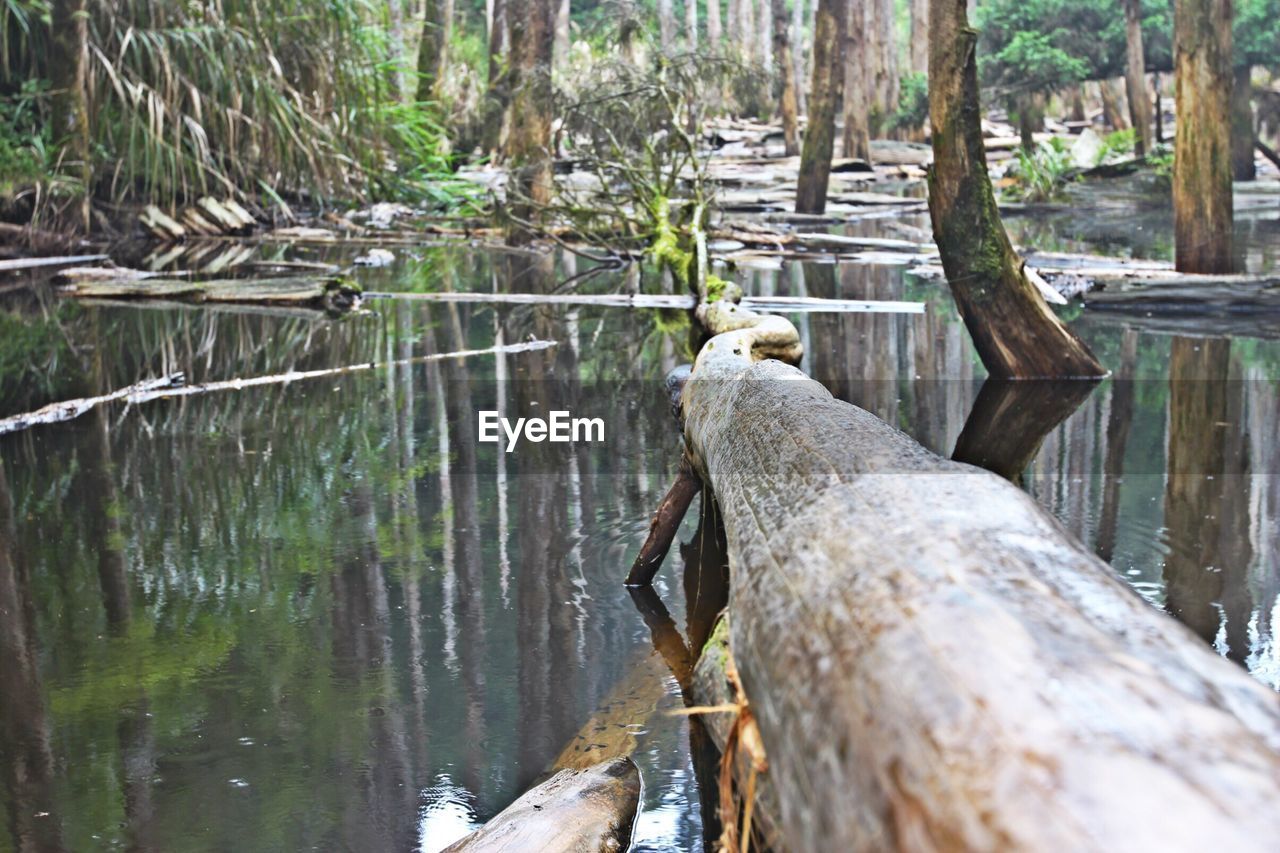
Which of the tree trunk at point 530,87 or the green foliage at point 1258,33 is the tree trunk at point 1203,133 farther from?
the green foliage at point 1258,33

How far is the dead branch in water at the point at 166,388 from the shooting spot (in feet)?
21.4

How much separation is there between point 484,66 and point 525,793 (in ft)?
99.6

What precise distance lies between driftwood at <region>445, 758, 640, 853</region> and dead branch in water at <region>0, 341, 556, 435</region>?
4551mm

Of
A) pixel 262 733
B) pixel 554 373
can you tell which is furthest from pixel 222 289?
pixel 262 733

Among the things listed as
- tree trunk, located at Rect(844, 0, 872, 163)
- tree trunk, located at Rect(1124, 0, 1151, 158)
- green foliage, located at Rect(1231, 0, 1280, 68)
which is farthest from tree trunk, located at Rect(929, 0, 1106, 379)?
green foliage, located at Rect(1231, 0, 1280, 68)

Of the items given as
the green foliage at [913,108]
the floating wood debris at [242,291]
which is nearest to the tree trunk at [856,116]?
the green foliage at [913,108]

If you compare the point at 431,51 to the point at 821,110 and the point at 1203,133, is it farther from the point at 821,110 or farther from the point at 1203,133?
the point at 1203,133

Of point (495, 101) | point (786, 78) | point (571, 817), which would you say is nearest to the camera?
point (571, 817)

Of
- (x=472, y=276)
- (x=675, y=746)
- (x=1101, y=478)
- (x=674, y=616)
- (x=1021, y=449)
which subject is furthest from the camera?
(x=472, y=276)

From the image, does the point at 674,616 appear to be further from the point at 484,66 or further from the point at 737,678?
the point at 484,66

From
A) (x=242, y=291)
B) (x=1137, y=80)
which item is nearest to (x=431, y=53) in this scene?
(x=1137, y=80)

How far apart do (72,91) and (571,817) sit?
14.7 meters

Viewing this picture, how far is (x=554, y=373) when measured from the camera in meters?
7.79

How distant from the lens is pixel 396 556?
4453mm
